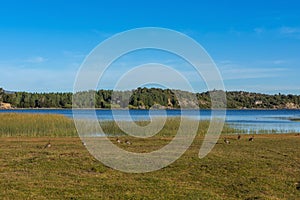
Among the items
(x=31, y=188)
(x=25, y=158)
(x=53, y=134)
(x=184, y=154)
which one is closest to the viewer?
(x=31, y=188)

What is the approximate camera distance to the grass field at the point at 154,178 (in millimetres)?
12539

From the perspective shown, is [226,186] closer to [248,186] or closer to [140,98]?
[248,186]

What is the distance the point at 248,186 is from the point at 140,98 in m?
116

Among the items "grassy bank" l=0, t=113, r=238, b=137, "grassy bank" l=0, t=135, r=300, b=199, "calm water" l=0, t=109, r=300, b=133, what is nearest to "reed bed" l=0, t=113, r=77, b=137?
"grassy bank" l=0, t=113, r=238, b=137

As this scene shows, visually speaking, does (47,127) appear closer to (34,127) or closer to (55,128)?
(55,128)

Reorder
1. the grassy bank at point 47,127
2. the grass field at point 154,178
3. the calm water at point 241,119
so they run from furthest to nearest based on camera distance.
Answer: the calm water at point 241,119 < the grassy bank at point 47,127 < the grass field at point 154,178

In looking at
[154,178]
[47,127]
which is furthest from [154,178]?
[47,127]

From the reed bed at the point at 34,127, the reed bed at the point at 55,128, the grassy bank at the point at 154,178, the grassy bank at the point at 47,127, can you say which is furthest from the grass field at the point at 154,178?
the reed bed at the point at 55,128

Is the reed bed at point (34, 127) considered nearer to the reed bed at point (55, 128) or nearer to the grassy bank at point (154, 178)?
the reed bed at point (55, 128)

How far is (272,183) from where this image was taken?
1436cm

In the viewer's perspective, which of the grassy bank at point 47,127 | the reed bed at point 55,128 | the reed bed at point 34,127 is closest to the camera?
the reed bed at point 34,127

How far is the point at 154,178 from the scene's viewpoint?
48.9ft

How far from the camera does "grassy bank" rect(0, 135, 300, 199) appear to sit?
12.5 metres

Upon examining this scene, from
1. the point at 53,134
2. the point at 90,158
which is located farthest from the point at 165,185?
the point at 53,134
